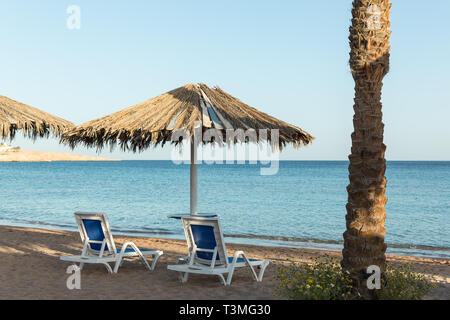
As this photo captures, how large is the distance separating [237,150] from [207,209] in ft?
68.1

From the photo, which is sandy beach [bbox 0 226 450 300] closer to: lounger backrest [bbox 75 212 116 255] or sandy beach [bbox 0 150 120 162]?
lounger backrest [bbox 75 212 116 255]

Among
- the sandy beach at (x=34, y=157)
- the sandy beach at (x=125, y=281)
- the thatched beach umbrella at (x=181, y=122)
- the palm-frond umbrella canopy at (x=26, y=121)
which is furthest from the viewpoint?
the sandy beach at (x=34, y=157)

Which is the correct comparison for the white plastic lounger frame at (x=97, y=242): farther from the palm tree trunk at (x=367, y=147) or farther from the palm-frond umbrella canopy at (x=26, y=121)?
the palm tree trunk at (x=367, y=147)

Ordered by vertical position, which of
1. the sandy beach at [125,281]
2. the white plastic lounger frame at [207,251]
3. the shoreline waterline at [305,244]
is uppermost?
the white plastic lounger frame at [207,251]

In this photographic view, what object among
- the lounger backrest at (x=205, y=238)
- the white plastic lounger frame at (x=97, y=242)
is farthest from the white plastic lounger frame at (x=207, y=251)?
the white plastic lounger frame at (x=97, y=242)

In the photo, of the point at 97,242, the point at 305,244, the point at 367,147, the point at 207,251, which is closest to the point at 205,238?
the point at 207,251

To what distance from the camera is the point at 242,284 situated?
19.6 ft

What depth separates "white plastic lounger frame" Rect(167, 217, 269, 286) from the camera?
5.64 m

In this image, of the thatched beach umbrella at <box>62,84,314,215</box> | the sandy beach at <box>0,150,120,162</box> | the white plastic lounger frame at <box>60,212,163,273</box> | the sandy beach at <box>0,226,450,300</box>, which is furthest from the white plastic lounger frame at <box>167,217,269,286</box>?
the sandy beach at <box>0,150,120,162</box>

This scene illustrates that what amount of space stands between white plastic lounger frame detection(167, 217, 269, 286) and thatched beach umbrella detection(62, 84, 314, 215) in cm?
137

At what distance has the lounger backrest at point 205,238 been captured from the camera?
5633mm

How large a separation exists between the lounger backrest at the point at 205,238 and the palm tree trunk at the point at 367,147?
59.9 inches

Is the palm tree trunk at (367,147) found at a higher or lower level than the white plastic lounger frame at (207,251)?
higher
